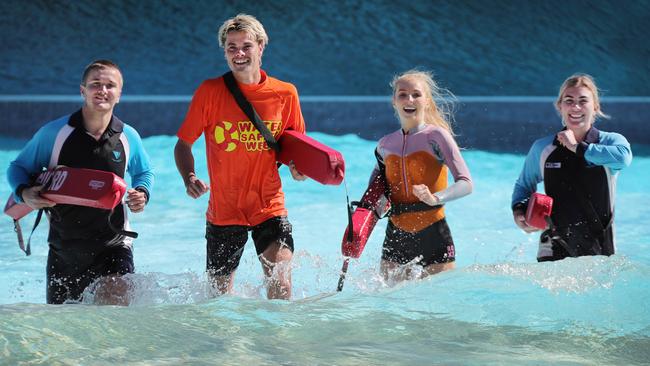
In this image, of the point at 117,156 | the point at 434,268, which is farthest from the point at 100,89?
the point at 434,268

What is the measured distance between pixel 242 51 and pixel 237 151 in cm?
47

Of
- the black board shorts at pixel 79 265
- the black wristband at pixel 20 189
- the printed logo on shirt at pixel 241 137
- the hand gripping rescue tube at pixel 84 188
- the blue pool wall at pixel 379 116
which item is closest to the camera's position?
the hand gripping rescue tube at pixel 84 188

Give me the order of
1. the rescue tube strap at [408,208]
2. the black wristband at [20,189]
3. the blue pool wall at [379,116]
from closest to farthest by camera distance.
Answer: the black wristband at [20,189] → the rescue tube strap at [408,208] → the blue pool wall at [379,116]

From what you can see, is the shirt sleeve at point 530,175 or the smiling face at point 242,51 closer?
the smiling face at point 242,51

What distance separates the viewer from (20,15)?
18.1 meters

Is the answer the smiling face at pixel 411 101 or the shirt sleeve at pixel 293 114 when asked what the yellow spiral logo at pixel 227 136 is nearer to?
the shirt sleeve at pixel 293 114

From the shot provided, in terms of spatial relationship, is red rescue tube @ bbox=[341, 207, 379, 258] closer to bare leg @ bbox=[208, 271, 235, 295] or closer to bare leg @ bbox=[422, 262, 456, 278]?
bare leg @ bbox=[422, 262, 456, 278]

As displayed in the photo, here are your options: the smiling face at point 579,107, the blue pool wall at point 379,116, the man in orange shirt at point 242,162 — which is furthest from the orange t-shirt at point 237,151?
the blue pool wall at point 379,116

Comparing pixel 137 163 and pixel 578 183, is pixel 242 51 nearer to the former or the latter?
pixel 137 163

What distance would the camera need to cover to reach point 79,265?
14.4ft

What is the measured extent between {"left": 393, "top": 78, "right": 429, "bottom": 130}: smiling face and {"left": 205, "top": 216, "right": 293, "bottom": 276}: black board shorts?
2.56 ft

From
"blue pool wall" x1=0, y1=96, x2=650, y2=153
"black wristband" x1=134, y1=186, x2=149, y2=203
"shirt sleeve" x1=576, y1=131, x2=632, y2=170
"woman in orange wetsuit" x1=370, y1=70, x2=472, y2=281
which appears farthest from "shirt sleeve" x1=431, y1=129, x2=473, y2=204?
"blue pool wall" x1=0, y1=96, x2=650, y2=153

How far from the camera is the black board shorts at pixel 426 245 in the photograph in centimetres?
457

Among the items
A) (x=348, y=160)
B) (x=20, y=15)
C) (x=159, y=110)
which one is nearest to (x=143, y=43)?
(x=20, y=15)
